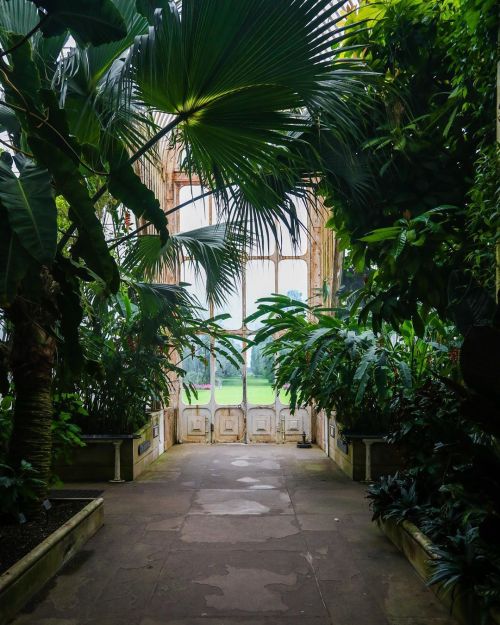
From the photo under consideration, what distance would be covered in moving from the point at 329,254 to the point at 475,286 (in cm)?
565

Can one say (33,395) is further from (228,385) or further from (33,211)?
(228,385)

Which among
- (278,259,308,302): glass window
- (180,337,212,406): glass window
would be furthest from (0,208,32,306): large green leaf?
(278,259,308,302): glass window

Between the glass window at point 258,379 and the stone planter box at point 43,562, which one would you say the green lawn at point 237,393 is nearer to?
the glass window at point 258,379

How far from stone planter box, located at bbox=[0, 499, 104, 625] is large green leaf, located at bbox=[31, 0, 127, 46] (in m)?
2.28

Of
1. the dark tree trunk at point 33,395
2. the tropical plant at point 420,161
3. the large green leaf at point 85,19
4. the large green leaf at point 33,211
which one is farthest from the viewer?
the dark tree trunk at point 33,395

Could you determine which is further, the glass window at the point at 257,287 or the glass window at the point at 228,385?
the glass window at the point at 257,287

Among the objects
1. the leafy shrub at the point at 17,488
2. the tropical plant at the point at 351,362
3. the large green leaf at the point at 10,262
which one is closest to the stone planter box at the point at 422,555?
the tropical plant at the point at 351,362

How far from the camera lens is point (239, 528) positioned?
12.8 ft

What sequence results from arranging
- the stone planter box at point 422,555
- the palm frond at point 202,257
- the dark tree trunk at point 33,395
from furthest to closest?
the palm frond at point 202,257 → the dark tree trunk at point 33,395 → the stone planter box at point 422,555

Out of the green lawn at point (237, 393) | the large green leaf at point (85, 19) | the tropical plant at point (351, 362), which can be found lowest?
the green lawn at point (237, 393)

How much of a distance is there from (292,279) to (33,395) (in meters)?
6.21

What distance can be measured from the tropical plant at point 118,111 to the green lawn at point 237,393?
5.57 metres

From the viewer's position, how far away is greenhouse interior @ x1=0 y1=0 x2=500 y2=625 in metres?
2.08

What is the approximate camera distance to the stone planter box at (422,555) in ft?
7.56
